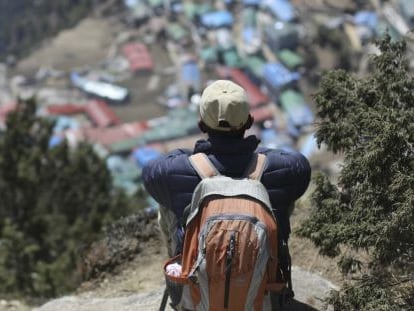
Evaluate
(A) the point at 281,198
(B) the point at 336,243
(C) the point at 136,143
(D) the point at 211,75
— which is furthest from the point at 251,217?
(D) the point at 211,75

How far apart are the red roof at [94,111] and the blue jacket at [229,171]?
1235 inches

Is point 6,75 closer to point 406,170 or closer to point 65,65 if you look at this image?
point 65,65

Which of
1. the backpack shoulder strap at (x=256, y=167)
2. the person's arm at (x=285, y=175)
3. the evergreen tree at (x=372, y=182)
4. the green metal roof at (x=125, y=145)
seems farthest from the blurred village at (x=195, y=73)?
the backpack shoulder strap at (x=256, y=167)

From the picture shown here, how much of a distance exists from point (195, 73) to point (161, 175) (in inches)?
1338

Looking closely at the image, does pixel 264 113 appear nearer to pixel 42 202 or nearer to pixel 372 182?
pixel 42 202

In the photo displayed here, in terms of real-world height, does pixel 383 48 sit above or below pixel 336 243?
above

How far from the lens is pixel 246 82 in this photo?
35.0 metres

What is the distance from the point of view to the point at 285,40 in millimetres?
34781

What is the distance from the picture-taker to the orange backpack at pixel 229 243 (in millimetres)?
2029

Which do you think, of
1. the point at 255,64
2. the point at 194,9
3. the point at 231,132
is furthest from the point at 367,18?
the point at 231,132

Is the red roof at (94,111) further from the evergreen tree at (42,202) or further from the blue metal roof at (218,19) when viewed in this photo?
the evergreen tree at (42,202)

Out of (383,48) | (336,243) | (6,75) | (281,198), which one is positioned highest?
(383,48)

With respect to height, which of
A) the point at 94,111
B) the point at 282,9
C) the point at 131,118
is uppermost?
the point at 282,9

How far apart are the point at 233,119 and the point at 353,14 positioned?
116ft
